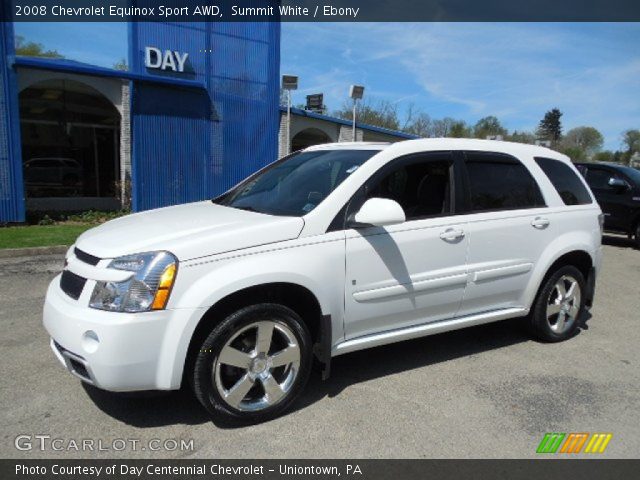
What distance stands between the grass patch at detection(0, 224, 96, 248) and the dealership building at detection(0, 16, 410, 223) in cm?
86

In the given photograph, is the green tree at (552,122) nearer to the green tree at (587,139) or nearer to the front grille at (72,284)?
the green tree at (587,139)

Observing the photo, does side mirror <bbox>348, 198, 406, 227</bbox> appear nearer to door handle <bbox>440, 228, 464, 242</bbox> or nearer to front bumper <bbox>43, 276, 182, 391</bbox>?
door handle <bbox>440, 228, 464, 242</bbox>

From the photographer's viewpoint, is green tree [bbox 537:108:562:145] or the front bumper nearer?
the front bumper

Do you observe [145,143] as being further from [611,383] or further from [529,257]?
[611,383]

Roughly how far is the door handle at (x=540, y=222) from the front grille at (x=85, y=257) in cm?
351

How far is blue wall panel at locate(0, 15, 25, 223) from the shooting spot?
35.3 feet

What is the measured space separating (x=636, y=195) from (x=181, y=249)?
11.7m

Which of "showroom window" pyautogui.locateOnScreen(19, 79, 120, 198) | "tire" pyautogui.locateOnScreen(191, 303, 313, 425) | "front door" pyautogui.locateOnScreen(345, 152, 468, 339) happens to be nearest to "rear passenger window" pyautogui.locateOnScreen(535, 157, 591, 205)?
"front door" pyautogui.locateOnScreen(345, 152, 468, 339)

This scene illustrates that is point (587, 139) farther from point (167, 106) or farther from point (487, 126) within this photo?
point (167, 106)

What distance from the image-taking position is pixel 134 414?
128 inches

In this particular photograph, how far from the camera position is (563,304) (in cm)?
477

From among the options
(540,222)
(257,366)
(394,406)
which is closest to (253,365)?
(257,366)
